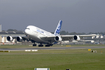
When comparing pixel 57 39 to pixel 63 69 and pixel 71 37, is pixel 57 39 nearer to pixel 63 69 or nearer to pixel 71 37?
pixel 71 37

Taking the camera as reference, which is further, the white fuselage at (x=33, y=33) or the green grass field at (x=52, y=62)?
the white fuselage at (x=33, y=33)

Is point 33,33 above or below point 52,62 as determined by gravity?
above

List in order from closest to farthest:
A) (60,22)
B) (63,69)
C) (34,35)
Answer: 1. (63,69)
2. (34,35)
3. (60,22)

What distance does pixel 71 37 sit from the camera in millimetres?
90438

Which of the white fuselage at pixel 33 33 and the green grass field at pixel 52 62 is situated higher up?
the white fuselage at pixel 33 33

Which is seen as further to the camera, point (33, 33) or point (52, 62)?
point (33, 33)

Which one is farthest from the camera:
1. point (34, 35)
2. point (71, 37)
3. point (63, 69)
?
point (71, 37)

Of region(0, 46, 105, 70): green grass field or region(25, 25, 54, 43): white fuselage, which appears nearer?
region(0, 46, 105, 70): green grass field

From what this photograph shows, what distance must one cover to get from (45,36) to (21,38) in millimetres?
9233

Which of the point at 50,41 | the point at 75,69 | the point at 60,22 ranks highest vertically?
the point at 60,22

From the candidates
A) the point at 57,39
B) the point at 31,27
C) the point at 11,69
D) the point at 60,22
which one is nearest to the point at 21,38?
the point at 31,27

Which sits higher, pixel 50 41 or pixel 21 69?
pixel 50 41

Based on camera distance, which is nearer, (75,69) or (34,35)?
(75,69)

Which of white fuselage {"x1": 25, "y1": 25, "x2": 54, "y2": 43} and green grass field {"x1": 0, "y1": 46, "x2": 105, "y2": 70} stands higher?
white fuselage {"x1": 25, "y1": 25, "x2": 54, "y2": 43}
